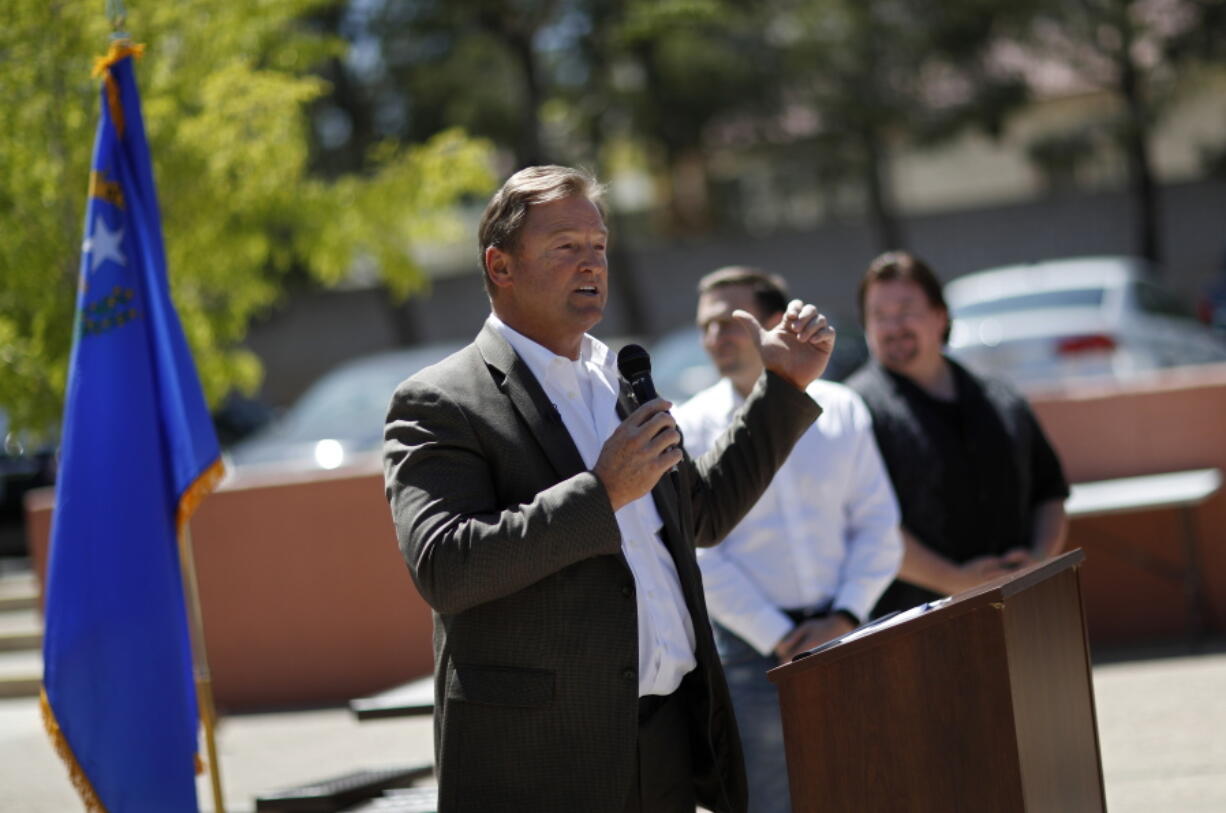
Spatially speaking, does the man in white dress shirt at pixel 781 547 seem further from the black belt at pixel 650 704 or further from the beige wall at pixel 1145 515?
the beige wall at pixel 1145 515

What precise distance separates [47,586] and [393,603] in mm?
4675

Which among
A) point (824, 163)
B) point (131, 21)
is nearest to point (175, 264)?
point (131, 21)

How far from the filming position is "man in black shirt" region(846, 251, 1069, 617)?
17.3ft

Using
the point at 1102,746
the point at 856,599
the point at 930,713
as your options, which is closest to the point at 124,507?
the point at 856,599

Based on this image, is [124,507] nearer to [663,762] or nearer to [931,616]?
[663,762]

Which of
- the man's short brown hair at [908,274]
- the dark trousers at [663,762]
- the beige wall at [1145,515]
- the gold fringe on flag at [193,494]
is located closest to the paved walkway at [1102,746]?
the beige wall at [1145,515]

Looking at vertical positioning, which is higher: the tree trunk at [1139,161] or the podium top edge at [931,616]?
the tree trunk at [1139,161]

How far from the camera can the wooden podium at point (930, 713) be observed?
9.89 feet

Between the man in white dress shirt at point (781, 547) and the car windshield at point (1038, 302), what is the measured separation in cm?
1078

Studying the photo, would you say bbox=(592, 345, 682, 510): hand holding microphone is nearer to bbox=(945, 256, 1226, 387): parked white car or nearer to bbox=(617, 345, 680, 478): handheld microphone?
bbox=(617, 345, 680, 478): handheld microphone

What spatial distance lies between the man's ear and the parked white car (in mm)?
9143

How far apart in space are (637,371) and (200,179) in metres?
5.92

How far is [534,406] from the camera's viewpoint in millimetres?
3152

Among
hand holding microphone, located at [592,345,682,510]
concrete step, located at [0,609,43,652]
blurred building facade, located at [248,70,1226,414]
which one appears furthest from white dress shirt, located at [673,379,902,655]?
blurred building facade, located at [248,70,1226,414]
